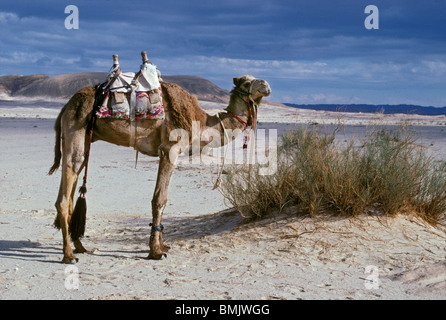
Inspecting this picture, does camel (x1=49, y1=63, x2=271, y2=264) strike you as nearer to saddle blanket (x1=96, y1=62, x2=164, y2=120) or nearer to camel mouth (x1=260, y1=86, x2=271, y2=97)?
camel mouth (x1=260, y1=86, x2=271, y2=97)

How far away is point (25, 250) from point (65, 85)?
12501 cm

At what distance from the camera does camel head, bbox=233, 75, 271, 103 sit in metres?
6.62

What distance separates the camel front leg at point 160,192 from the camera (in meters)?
6.52

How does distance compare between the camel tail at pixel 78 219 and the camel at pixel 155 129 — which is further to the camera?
the camel tail at pixel 78 219

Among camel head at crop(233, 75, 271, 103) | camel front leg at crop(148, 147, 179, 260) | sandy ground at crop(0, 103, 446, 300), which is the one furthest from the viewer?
camel head at crop(233, 75, 271, 103)

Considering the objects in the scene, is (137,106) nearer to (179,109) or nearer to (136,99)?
(136,99)

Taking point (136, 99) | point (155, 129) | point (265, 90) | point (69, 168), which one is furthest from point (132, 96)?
point (265, 90)

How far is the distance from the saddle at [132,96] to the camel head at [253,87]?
100cm

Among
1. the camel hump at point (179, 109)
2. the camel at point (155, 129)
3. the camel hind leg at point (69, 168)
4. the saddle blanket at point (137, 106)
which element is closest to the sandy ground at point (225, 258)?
the camel hind leg at point (69, 168)

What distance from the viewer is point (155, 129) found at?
6.63m

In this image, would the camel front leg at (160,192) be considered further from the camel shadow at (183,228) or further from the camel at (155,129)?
the camel shadow at (183,228)

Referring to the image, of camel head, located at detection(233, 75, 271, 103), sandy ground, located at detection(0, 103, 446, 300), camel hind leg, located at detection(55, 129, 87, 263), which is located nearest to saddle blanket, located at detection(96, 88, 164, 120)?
camel hind leg, located at detection(55, 129, 87, 263)

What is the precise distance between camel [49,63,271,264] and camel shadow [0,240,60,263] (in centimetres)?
48

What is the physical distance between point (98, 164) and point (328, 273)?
37.3 ft
